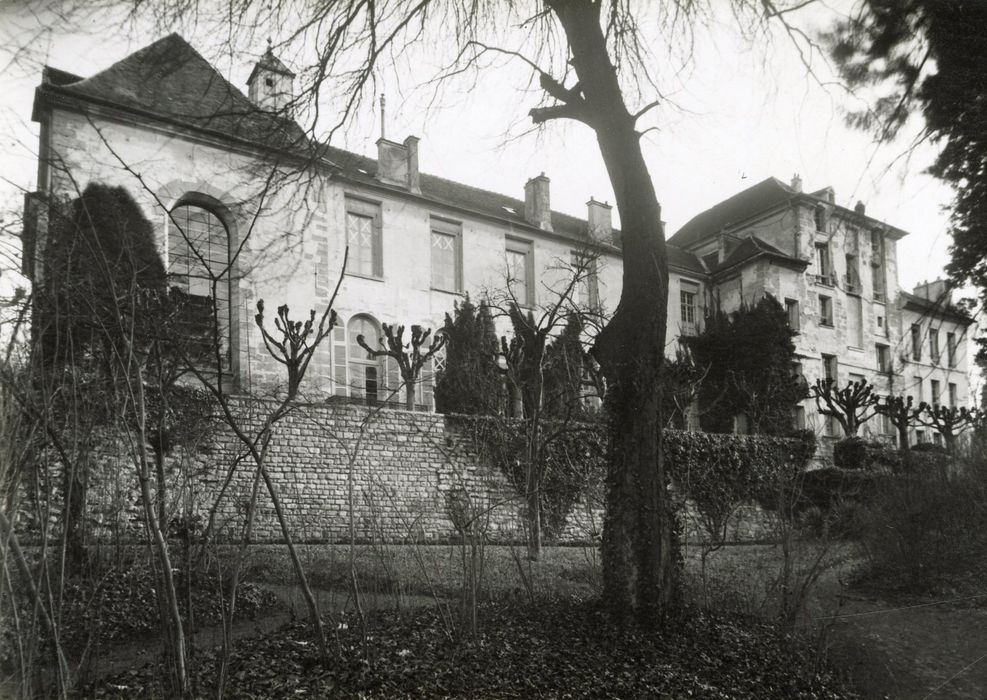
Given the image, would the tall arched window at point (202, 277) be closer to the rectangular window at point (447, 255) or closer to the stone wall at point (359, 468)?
the stone wall at point (359, 468)

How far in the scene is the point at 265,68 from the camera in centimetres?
600

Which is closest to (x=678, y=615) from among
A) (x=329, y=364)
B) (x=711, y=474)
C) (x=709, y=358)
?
(x=711, y=474)

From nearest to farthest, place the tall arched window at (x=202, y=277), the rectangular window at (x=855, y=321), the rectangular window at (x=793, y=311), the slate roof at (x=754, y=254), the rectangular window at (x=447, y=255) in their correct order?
the tall arched window at (x=202, y=277)
the rectangular window at (x=855, y=321)
the rectangular window at (x=447, y=255)
the slate roof at (x=754, y=254)
the rectangular window at (x=793, y=311)

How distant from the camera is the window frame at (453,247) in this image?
22281 mm

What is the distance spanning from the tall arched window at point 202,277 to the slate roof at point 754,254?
57.0ft

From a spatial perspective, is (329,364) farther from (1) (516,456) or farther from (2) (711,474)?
(2) (711,474)

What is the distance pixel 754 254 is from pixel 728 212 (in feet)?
9.71

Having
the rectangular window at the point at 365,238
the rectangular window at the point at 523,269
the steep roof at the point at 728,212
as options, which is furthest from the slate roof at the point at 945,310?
the rectangular window at the point at 523,269

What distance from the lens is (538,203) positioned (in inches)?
995

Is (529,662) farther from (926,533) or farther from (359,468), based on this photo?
(359,468)

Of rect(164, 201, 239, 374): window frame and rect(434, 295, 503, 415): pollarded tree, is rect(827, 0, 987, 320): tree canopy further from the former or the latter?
rect(434, 295, 503, 415): pollarded tree

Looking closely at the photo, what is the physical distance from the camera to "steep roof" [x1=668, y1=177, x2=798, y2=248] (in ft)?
83.2

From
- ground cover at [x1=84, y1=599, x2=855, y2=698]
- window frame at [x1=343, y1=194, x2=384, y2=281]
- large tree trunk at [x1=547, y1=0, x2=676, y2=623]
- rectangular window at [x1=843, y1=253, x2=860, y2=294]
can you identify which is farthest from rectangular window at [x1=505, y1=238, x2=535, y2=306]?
rectangular window at [x1=843, y1=253, x2=860, y2=294]

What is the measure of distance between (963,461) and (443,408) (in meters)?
11.5
